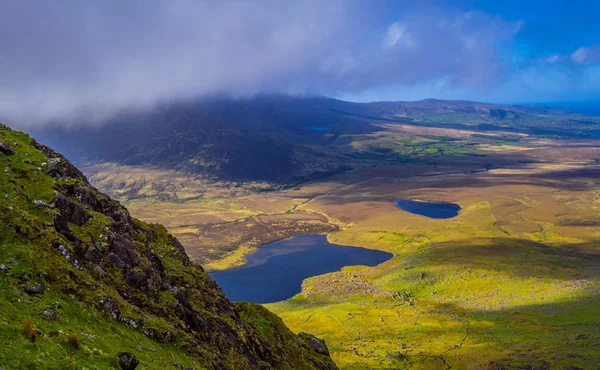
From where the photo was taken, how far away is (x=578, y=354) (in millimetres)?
59594

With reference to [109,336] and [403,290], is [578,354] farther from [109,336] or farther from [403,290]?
[109,336]

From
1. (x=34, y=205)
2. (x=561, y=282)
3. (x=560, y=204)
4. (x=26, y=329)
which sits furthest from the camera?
(x=560, y=204)

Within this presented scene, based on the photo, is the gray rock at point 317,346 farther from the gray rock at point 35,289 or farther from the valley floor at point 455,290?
the gray rock at point 35,289

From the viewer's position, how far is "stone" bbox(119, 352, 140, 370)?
17.0m

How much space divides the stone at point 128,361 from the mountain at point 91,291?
2.0 inches

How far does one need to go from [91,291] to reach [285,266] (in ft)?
400

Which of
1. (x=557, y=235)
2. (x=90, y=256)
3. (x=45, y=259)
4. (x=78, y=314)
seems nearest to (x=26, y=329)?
(x=78, y=314)

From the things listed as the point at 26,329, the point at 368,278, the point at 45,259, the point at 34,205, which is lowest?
the point at 368,278

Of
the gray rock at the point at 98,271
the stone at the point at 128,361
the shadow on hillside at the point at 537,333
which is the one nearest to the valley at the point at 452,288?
the shadow on hillside at the point at 537,333

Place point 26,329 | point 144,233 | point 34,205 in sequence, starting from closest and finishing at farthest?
point 26,329 → point 34,205 → point 144,233

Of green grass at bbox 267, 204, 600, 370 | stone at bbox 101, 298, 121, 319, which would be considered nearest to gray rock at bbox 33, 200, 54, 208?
stone at bbox 101, 298, 121, 319

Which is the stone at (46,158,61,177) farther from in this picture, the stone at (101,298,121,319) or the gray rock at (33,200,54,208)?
the stone at (101,298,121,319)

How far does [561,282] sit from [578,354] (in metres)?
47.5

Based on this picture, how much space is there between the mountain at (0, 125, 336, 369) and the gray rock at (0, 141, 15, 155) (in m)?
0.05
